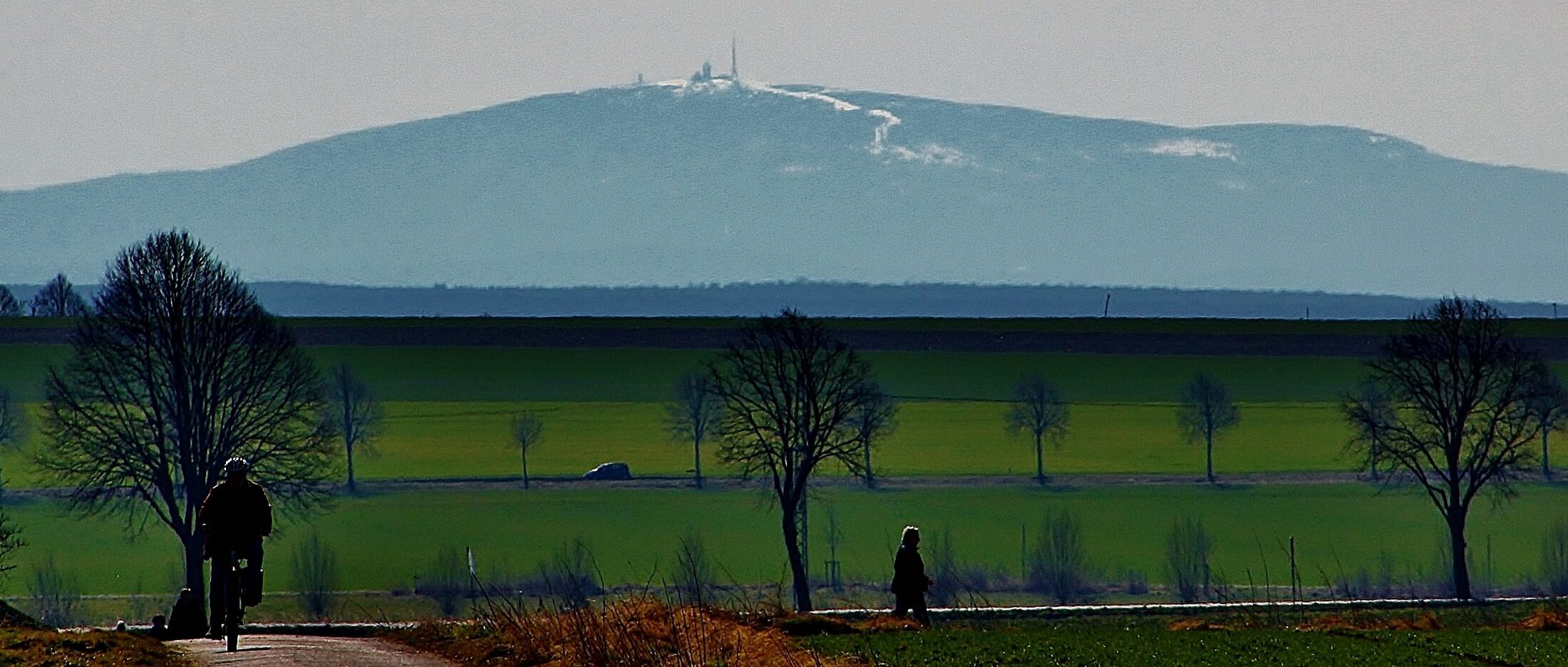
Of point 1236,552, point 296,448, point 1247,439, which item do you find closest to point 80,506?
point 296,448

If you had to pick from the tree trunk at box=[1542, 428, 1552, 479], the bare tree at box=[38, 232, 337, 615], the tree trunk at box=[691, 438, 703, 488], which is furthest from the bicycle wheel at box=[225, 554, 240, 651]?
the tree trunk at box=[1542, 428, 1552, 479]

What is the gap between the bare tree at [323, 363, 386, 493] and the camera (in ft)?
393

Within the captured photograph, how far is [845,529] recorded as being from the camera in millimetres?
102438

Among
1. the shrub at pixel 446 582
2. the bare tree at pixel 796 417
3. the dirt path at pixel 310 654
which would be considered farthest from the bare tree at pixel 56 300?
the dirt path at pixel 310 654

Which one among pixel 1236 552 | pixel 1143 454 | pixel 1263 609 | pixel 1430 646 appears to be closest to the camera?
pixel 1430 646

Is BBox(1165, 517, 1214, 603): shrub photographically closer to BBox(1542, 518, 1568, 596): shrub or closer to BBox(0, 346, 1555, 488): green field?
BBox(1542, 518, 1568, 596): shrub

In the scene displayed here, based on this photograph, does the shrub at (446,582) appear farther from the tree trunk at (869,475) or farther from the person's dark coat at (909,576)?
the person's dark coat at (909,576)

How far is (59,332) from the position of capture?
136875 mm

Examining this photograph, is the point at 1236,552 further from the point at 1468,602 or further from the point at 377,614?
the point at 377,614

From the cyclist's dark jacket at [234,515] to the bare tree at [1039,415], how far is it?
3680 inches

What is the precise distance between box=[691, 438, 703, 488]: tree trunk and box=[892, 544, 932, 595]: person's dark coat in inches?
3163

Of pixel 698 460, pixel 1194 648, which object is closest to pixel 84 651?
pixel 1194 648

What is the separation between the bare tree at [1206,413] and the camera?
123 metres

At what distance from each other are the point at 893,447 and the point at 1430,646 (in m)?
91.3
